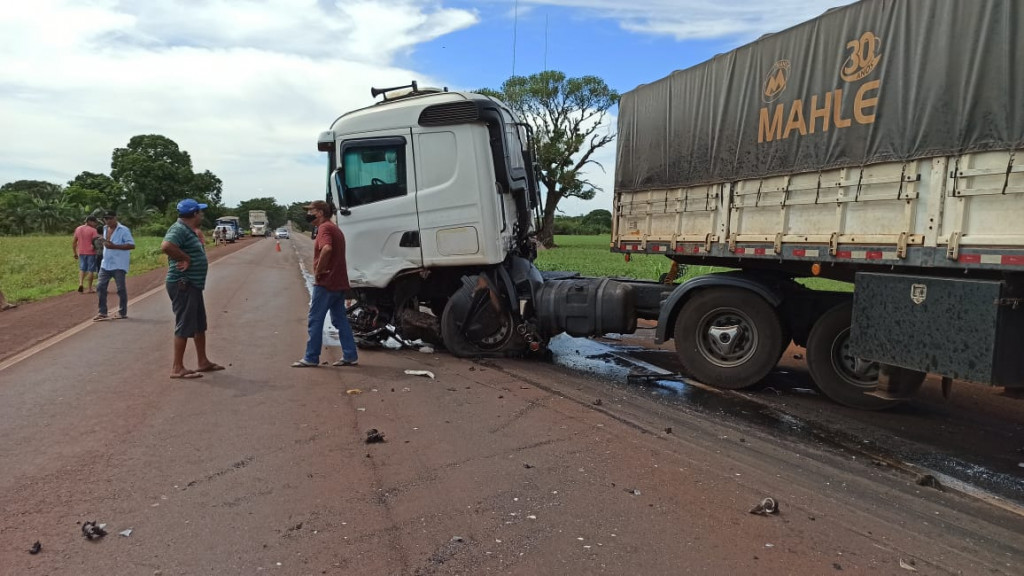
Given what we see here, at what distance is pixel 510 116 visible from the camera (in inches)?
307

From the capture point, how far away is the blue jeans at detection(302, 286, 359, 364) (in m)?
6.80

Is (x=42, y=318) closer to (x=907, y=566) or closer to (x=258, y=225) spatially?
(x=907, y=566)

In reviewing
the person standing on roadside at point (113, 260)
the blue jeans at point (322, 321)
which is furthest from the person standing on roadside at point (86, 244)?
the blue jeans at point (322, 321)

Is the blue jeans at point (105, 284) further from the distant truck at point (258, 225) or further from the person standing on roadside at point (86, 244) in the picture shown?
the distant truck at point (258, 225)

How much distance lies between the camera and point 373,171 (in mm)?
7461

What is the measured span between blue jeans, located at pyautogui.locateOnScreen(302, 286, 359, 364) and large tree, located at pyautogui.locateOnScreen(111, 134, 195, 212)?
75.0 metres

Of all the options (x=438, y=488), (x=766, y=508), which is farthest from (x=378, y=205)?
(x=766, y=508)

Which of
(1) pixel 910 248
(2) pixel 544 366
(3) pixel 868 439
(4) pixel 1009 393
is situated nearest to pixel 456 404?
(2) pixel 544 366

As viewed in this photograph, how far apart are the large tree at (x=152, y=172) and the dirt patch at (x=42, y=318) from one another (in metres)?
66.8

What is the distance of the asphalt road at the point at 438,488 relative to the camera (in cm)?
297

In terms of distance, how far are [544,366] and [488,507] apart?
3794 millimetres

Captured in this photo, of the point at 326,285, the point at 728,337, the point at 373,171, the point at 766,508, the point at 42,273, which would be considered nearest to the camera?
the point at 766,508

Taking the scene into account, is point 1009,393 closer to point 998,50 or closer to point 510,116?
point 998,50

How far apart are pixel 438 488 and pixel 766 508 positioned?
6.03 ft
